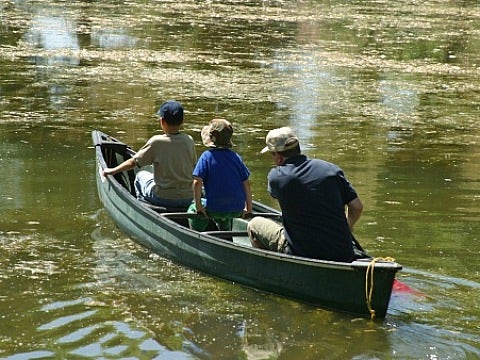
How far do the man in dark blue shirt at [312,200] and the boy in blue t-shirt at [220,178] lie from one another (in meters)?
1.12

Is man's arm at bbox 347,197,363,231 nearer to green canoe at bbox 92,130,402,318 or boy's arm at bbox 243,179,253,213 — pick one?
green canoe at bbox 92,130,402,318

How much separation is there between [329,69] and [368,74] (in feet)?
2.81

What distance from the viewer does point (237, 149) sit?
1305 cm

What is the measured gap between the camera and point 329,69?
20594 millimetres

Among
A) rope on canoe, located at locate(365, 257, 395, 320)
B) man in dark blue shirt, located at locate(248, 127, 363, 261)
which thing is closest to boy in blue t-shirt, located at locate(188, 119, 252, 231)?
man in dark blue shirt, located at locate(248, 127, 363, 261)

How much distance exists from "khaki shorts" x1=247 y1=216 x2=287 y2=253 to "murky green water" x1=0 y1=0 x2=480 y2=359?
37 centimetres

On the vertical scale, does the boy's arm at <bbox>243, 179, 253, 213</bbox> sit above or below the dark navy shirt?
below

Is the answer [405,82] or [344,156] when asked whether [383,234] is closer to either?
[344,156]

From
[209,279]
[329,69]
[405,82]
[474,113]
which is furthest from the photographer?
[329,69]

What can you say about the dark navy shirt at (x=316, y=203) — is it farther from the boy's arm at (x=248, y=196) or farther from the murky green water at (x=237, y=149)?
the boy's arm at (x=248, y=196)

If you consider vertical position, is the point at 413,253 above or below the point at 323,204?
below

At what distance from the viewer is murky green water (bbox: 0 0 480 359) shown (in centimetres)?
684

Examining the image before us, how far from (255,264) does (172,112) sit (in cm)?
172

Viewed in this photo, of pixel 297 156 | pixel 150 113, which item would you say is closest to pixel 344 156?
pixel 150 113
